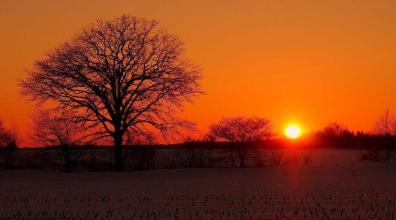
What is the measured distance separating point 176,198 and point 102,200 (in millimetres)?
2680

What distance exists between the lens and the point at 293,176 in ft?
111

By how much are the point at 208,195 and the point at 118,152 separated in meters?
17.5

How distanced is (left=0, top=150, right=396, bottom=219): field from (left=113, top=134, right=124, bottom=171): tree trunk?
2.75 m

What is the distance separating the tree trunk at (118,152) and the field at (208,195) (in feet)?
9.01

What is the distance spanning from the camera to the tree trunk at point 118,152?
39.0 metres

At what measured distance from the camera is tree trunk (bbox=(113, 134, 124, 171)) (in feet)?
128

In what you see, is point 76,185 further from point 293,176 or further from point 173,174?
point 293,176

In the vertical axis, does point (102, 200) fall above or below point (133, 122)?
below

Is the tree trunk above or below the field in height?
above

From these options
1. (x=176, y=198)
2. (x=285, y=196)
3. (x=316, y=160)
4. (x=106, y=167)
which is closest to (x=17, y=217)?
(x=176, y=198)

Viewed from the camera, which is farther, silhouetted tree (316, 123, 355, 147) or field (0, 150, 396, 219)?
silhouetted tree (316, 123, 355, 147)

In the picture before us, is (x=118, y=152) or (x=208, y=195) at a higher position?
(x=118, y=152)

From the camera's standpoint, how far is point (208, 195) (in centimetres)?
2317

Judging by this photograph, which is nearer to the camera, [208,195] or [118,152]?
[208,195]
